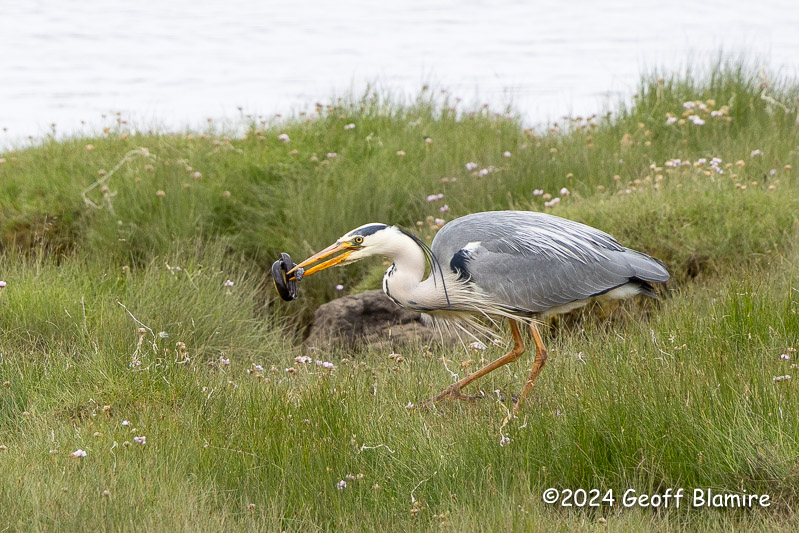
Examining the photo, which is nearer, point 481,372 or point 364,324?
point 481,372

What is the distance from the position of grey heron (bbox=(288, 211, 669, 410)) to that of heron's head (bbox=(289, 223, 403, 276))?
1 cm

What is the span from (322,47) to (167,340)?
13954mm

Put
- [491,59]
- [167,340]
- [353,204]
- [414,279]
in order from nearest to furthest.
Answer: [414,279], [167,340], [353,204], [491,59]

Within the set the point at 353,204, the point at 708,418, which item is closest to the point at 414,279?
the point at 708,418

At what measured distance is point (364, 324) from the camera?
673cm

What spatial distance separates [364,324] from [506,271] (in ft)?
6.00

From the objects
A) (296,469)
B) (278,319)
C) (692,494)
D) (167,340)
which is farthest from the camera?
(278,319)

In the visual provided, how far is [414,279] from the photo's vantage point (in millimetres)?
5000

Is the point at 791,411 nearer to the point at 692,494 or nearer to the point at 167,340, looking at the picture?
the point at 692,494

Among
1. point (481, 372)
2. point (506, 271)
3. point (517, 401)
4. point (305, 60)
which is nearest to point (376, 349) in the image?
point (481, 372)

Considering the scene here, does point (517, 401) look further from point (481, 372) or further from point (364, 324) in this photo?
point (364, 324)

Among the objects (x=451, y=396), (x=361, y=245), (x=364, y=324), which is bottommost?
(x=364, y=324)

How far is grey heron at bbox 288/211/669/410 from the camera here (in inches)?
197

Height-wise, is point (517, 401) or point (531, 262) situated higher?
point (531, 262)
